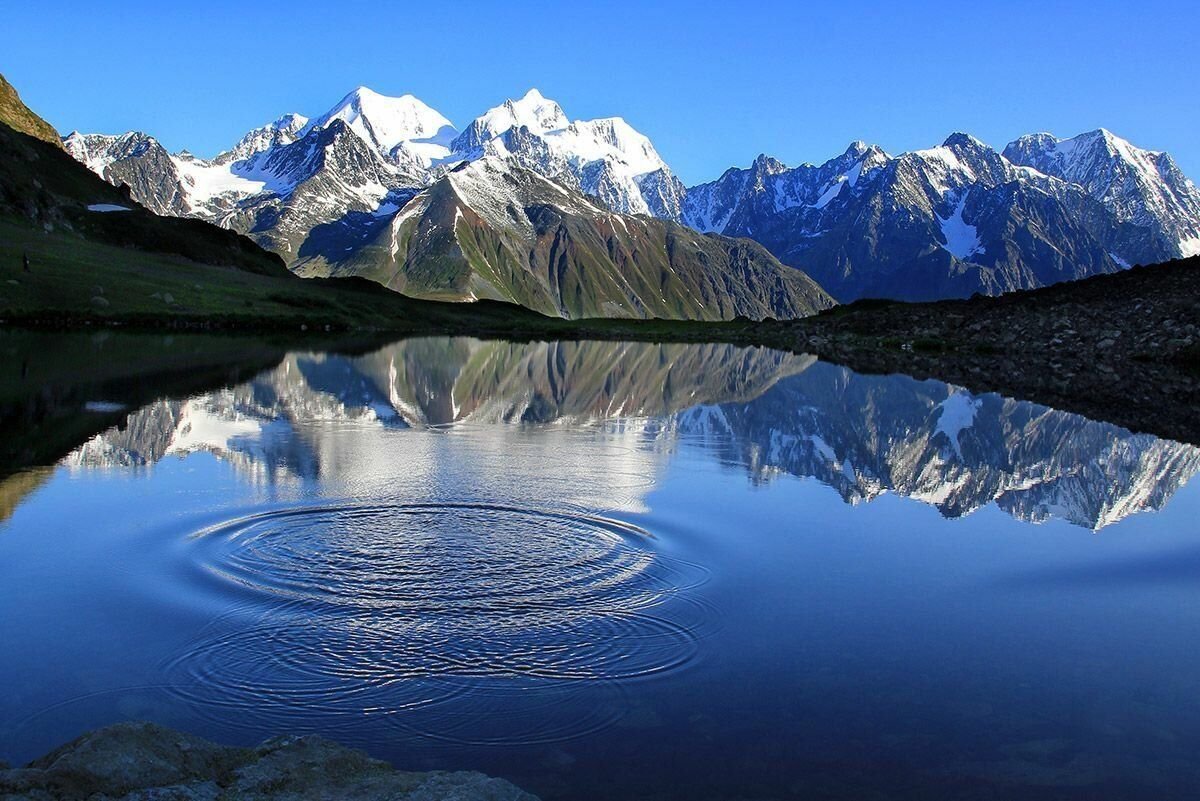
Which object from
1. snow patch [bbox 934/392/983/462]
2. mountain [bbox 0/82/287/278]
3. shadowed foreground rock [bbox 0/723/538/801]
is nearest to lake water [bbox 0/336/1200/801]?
shadowed foreground rock [bbox 0/723/538/801]

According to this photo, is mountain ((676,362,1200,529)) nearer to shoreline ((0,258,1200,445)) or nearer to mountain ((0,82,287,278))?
shoreline ((0,258,1200,445))

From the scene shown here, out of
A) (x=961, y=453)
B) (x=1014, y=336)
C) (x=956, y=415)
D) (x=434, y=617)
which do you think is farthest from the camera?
(x=1014, y=336)

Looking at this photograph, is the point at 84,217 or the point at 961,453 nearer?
the point at 961,453

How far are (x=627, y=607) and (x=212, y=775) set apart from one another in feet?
24.1

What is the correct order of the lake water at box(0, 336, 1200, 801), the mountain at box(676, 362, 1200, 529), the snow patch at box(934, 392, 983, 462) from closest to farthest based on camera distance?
the lake water at box(0, 336, 1200, 801) → the mountain at box(676, 362, 1200, 529) → the snow patch at box(934, 392, 983, 462)

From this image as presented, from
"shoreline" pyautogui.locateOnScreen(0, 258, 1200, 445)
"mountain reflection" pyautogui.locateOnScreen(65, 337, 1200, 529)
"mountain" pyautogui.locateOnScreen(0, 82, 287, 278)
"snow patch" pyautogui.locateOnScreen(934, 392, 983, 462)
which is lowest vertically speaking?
"mountain reflection" pyautogui.locateOnScreen(65, 337, 1200, 529)

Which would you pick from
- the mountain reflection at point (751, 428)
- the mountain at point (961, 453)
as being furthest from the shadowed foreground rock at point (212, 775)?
the mountain at point (961, 453)

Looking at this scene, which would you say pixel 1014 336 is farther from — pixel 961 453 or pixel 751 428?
pixel 961 453

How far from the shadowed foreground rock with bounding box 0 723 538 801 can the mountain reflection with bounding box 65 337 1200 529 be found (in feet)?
49.9

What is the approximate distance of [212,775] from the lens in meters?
8.22

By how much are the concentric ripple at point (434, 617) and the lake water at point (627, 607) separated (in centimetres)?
6

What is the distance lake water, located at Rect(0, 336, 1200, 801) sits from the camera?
1016 centimetres

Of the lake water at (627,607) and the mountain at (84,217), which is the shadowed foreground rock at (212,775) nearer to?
the lake water at (627,607)

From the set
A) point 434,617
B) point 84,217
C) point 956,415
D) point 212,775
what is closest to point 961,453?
point 956,415
